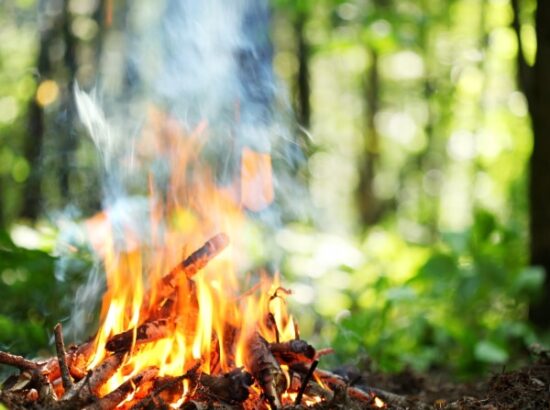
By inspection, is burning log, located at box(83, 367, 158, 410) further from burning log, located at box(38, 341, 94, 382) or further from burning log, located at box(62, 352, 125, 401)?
burning log, located at box(38, 341, 94, 382)

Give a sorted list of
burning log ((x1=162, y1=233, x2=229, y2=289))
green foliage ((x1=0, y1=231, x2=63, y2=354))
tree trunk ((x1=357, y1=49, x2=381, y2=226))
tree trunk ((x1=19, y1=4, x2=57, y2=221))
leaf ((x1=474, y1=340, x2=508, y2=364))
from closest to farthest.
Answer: burning log ((x1=162, y1=233, x2=229, y2=289))
green foliage ((x1=0, y1=231, x2=63, y2=354))
leaf ((x1=474, y1=340, x2=508, y2=364))
tree trunk ((x1=19, y1=4, x2=57, y2=221))
tree trunk ((x1=357, y1=49, x2=381, y2=226))

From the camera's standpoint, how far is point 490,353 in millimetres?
5445

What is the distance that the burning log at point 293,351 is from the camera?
3.05 m

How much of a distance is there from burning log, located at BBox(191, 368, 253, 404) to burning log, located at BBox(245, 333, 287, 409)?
7 cm

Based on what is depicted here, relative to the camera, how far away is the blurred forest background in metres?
5.73

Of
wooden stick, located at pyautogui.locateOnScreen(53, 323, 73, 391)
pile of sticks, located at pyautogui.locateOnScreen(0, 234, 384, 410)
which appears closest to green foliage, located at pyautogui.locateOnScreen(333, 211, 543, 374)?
pile of sticks, located at pyautogui.locateOnScreen(0, 234, 384, 410)

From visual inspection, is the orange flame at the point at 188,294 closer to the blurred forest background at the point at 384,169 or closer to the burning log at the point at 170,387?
the burning log at the point at 170,387

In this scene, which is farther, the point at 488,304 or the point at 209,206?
the point at 488,304

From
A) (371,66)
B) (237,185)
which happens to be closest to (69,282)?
(237,185)

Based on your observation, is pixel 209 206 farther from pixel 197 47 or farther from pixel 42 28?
pixel 42 28

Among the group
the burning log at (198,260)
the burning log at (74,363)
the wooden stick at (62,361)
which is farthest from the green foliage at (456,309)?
the wooden stick at (62,361)

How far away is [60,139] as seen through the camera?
11594 millimetres

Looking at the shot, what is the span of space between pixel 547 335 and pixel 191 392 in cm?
370

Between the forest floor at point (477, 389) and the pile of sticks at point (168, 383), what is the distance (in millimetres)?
389
